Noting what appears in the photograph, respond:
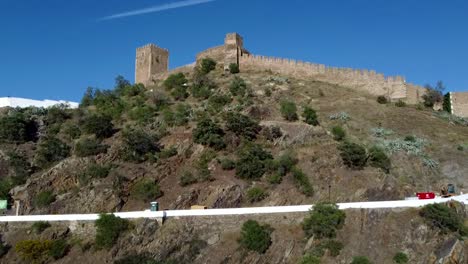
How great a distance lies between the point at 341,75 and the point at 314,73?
220cm

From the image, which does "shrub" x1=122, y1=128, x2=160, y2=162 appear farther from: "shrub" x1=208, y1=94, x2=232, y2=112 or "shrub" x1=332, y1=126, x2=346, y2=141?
"shrub" x1=332, y1=126, x2=346, y2=141

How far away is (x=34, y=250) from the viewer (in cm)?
2819

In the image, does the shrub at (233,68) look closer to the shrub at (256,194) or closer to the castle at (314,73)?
the castle at (314,73)

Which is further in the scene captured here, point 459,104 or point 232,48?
point 232,48

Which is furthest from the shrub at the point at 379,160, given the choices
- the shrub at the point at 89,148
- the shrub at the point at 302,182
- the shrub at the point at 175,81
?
the shrub at the point at 175,81

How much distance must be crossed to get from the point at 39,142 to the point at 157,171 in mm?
11928

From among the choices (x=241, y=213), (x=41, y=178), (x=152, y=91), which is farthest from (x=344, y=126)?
(x=41, y=178)

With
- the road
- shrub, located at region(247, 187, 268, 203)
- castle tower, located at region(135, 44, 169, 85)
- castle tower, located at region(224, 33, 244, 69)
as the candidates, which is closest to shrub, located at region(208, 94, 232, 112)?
castle tower, located at region(224, 33, 244, 69)

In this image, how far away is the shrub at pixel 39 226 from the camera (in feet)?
98.9

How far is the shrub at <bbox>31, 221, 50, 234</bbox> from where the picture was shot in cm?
3014

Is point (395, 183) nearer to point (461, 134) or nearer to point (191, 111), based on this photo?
point (461, 134)

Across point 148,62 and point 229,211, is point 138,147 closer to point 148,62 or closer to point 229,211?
point 229,211

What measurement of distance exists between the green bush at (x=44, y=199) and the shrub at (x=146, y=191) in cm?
456

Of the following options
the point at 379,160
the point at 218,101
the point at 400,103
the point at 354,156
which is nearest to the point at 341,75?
the point at 400,103
